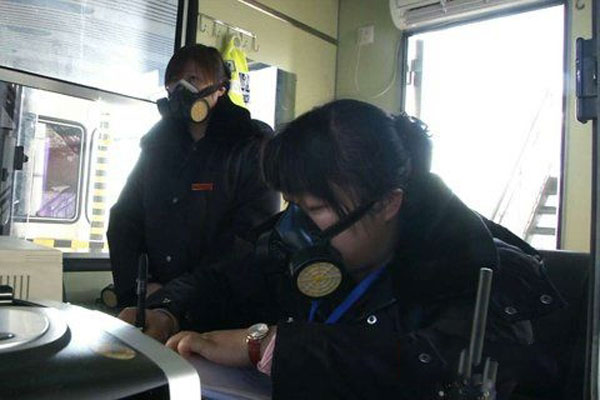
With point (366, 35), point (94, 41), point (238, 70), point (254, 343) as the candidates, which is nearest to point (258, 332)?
point (254, 343)

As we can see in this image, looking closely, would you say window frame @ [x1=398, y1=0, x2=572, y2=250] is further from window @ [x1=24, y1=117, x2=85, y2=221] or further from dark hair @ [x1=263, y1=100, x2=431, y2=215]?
window @ [x1=24, y1=117, x2=85, y2=221]

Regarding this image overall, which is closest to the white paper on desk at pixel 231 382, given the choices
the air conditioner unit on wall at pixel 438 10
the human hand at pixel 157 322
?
the human hand at pixel 157 322

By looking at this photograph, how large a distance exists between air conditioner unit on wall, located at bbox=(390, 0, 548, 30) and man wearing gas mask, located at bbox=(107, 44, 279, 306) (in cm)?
179

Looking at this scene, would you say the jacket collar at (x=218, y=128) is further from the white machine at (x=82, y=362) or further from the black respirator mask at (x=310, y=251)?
the white machine at (x=82, y=362)

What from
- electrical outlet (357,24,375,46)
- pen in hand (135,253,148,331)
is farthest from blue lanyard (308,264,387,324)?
electrical outlet (357,24,375,46)

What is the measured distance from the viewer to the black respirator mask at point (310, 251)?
821mm

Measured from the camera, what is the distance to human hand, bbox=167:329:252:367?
0.84m

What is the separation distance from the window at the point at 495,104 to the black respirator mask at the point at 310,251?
2.03 meters

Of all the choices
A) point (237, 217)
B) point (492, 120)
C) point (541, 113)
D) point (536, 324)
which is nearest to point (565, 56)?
point (541, 113)

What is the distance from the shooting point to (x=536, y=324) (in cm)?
133

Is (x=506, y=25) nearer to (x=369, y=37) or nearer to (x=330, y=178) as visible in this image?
(x=369, y=37)

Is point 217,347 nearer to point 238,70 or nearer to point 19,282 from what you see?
point 19,282

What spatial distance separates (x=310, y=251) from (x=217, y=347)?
0.70 feet

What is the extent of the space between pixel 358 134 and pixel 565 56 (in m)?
2.25
